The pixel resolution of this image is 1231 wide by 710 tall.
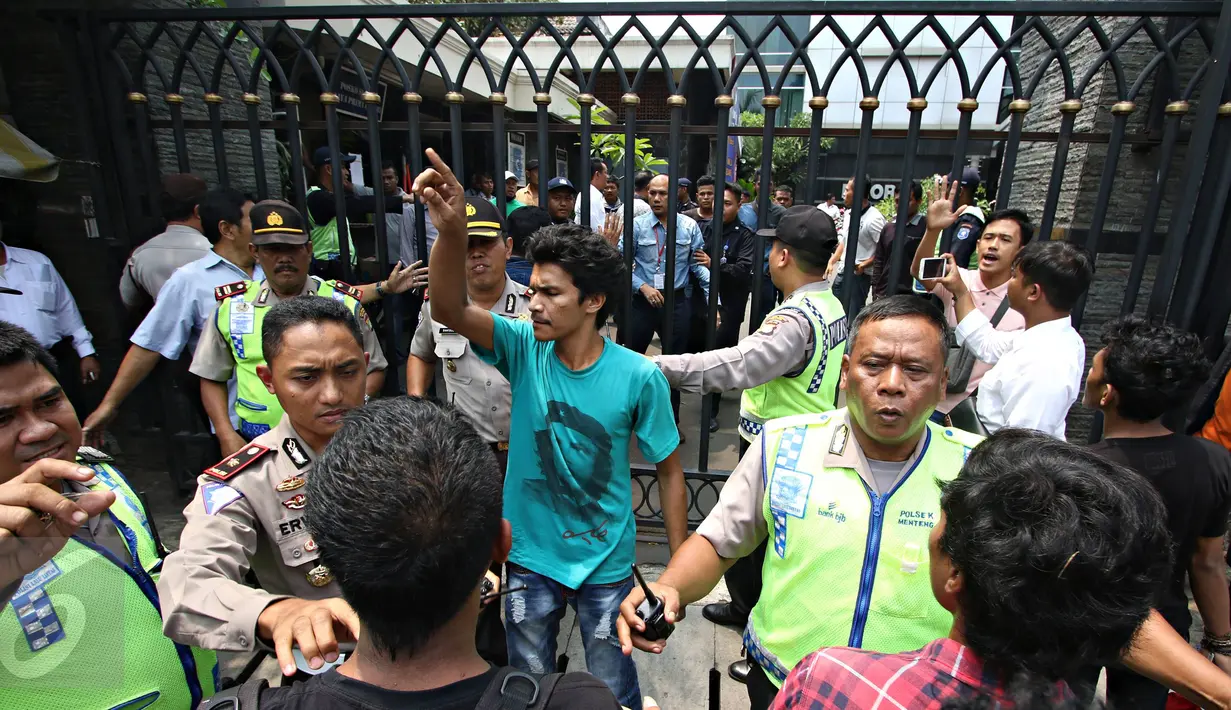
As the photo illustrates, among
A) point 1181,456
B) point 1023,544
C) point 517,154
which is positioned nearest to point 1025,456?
point 1023,544

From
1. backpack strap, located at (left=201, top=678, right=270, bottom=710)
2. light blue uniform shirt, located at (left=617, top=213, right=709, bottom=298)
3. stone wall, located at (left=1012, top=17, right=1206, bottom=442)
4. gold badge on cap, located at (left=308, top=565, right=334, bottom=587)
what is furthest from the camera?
light blue uniform shirt, located at (left=617, top=213, right=709, bottom=298)

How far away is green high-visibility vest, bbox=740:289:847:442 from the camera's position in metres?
→ 2.38

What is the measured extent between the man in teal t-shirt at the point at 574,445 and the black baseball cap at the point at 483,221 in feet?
2.55

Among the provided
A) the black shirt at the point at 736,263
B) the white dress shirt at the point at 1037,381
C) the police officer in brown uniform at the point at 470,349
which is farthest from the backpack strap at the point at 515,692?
the black shirt at the point at 736,263

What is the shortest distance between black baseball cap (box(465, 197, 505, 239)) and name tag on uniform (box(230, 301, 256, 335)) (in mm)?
1046

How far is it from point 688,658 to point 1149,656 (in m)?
1.83

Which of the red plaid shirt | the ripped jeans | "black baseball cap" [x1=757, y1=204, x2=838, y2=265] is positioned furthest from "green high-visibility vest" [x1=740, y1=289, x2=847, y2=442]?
the red plaid shirt

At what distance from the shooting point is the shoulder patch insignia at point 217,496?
142 cm

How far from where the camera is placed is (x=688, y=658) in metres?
2.72

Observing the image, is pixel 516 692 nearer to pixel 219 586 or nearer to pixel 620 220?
pixel 219 586

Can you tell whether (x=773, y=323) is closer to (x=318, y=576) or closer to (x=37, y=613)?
(x=318, y=576)

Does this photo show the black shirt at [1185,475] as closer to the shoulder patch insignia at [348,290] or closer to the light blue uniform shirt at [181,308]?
the shoulder patch insignia at [348,290]

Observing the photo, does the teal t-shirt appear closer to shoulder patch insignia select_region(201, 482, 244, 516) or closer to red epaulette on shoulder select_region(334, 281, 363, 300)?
shoulder patch insignia select_region(201, 482, 244, 516)

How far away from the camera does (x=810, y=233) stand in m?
2.40
